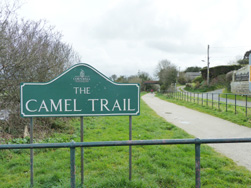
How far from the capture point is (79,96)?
3.06 meters

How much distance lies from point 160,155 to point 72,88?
8.00ft

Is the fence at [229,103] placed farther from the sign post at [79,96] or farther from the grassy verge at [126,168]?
the sign post at [79,96]

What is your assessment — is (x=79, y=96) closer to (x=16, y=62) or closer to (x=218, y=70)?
(x=16, y=62)

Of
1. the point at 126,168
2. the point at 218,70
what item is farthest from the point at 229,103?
the point at 218,70

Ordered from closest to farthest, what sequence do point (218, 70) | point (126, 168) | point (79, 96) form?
point (79, 96) < point (126, 168) < point (218, 70)

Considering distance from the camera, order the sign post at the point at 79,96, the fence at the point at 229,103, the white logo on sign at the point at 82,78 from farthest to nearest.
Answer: the fence at the point at 229,103, the white logo on sign at the point at 82,78, the sign post at the point at 79,96

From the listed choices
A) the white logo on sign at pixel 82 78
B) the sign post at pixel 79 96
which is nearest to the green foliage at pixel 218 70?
the sign post at pixel 79 96

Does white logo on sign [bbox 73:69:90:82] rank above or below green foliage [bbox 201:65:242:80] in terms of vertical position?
below

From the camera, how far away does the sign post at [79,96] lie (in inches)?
116

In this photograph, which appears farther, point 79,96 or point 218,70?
point 218,70

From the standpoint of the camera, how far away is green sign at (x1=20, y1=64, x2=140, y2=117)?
2951mm

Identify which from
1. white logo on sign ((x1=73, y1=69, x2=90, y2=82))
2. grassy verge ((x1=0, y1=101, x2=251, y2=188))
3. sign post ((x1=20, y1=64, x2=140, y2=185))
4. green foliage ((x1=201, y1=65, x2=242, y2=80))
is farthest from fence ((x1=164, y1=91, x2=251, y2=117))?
green foliage ((x1=201, y1=65, x2=242, y2=80))

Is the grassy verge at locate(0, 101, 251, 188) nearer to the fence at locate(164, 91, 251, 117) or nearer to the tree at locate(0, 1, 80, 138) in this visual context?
the tree at locate(0, 1, 80, 138)

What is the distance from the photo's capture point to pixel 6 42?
4465 millimetres
